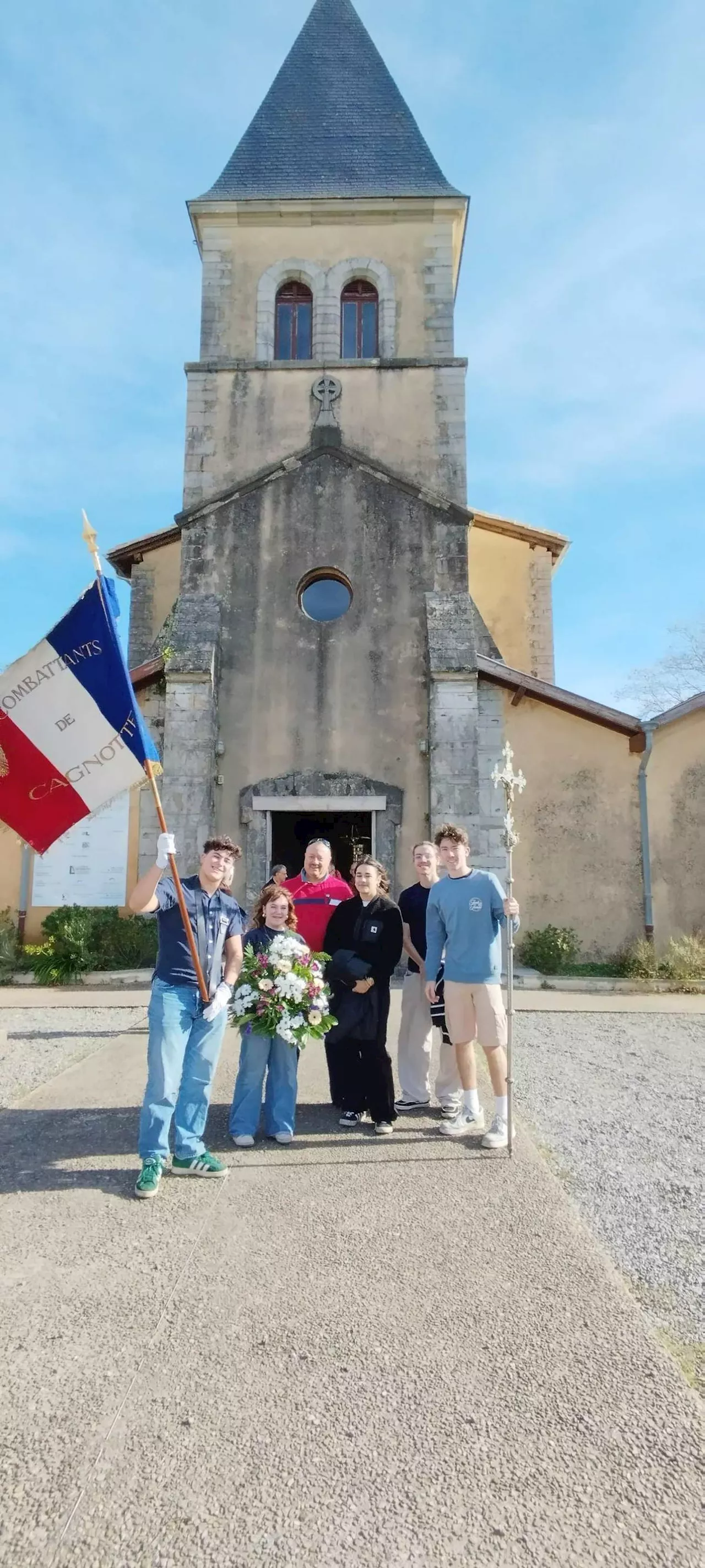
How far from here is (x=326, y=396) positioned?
1463 centimetres

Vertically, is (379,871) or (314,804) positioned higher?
(314,804)

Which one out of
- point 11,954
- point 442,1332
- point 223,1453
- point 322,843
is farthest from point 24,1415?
point 11,954

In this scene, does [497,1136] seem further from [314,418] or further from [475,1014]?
[314,418]

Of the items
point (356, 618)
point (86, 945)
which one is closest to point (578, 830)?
point (356, 618)

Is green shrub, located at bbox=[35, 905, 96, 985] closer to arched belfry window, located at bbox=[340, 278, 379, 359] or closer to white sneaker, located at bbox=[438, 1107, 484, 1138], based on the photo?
white sneaker, located at bbox=[438, 1107, 484, 1138]

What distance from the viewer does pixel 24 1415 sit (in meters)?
2.57

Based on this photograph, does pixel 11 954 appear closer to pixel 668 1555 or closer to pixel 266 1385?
pixel 266 1385

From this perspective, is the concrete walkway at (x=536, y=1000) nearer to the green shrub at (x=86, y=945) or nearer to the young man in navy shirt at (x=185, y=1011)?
the green shrub at (x=86, y=945)

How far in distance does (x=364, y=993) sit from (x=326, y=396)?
12.0m

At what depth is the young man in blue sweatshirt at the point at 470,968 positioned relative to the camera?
5.09 metres

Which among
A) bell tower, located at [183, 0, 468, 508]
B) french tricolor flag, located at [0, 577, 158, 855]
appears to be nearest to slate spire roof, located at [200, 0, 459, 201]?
bell tower, located at [183, 0, 468, 508]

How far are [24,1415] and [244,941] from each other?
9.47 ft

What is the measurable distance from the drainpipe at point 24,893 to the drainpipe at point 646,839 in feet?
28.8

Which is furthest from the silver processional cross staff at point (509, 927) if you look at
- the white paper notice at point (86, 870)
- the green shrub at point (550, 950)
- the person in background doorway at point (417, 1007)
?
the white paper notice at point (86, 870)
